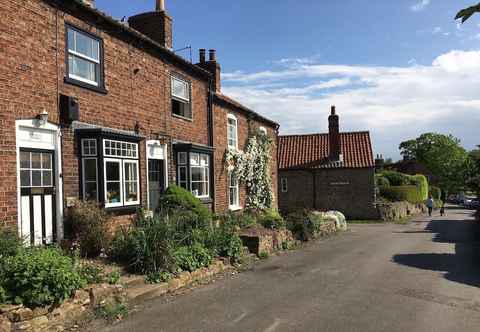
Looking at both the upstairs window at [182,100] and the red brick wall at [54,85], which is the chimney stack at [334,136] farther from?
the red brick wall at [54,85]

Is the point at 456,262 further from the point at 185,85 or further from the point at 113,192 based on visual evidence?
the point at 185,85

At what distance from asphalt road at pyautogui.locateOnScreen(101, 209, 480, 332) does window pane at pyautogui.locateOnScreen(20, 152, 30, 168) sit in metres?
4.05

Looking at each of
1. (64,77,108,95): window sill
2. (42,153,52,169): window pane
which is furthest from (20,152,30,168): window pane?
(64,77,108,95): window sill

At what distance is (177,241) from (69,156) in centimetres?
325

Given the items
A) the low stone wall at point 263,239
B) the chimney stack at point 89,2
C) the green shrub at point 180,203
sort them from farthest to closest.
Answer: the low stone wall at point 263,239 < the green shrub at point 180,203 < the chimney stack at point 89,2

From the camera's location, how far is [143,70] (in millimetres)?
14266

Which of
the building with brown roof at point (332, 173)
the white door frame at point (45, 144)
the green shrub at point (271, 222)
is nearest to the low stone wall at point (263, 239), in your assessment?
the green shrub at point (271, 222)

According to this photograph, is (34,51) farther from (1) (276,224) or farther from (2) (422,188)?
(2) (422,188)

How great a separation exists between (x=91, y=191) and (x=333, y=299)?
21.2ft

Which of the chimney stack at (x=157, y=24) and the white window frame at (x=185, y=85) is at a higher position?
the chimney stack at (x=157, y=24)

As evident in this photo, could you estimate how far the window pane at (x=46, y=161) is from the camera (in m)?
10.2

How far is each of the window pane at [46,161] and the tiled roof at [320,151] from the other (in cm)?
2889

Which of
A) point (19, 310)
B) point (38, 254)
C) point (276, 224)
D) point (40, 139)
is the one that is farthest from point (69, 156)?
point (276, 224)

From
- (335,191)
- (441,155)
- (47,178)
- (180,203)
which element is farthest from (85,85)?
(441,155)
